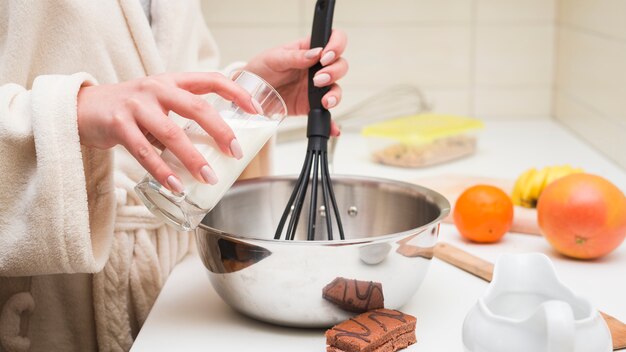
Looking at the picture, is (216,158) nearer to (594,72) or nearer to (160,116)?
(160,116)

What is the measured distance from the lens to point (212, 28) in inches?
Answer: 78.6

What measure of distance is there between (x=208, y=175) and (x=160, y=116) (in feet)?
0.23

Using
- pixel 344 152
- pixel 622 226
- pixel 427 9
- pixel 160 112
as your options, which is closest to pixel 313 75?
pixel 160 112

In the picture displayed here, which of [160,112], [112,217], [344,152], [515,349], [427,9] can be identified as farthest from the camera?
[427,9]

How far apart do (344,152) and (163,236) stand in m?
0.78

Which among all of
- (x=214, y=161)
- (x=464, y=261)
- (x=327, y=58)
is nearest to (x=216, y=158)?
(x=214, y=161)

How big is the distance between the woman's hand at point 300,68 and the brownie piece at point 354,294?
21 cm

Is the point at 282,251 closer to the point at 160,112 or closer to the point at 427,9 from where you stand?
the point at 160,112

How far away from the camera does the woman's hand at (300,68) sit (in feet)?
2.83

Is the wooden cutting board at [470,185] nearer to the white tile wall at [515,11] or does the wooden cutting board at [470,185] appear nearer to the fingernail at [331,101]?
the fingernail at [331,101]

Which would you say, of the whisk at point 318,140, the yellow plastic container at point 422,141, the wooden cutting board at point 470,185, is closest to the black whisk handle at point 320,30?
the whisk at point 318,140

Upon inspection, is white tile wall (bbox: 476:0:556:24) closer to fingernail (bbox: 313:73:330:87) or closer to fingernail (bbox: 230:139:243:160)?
fingernail (bbox: 313:73:330:87)

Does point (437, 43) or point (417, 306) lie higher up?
point (437, 43)

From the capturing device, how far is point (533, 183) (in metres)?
1.14
